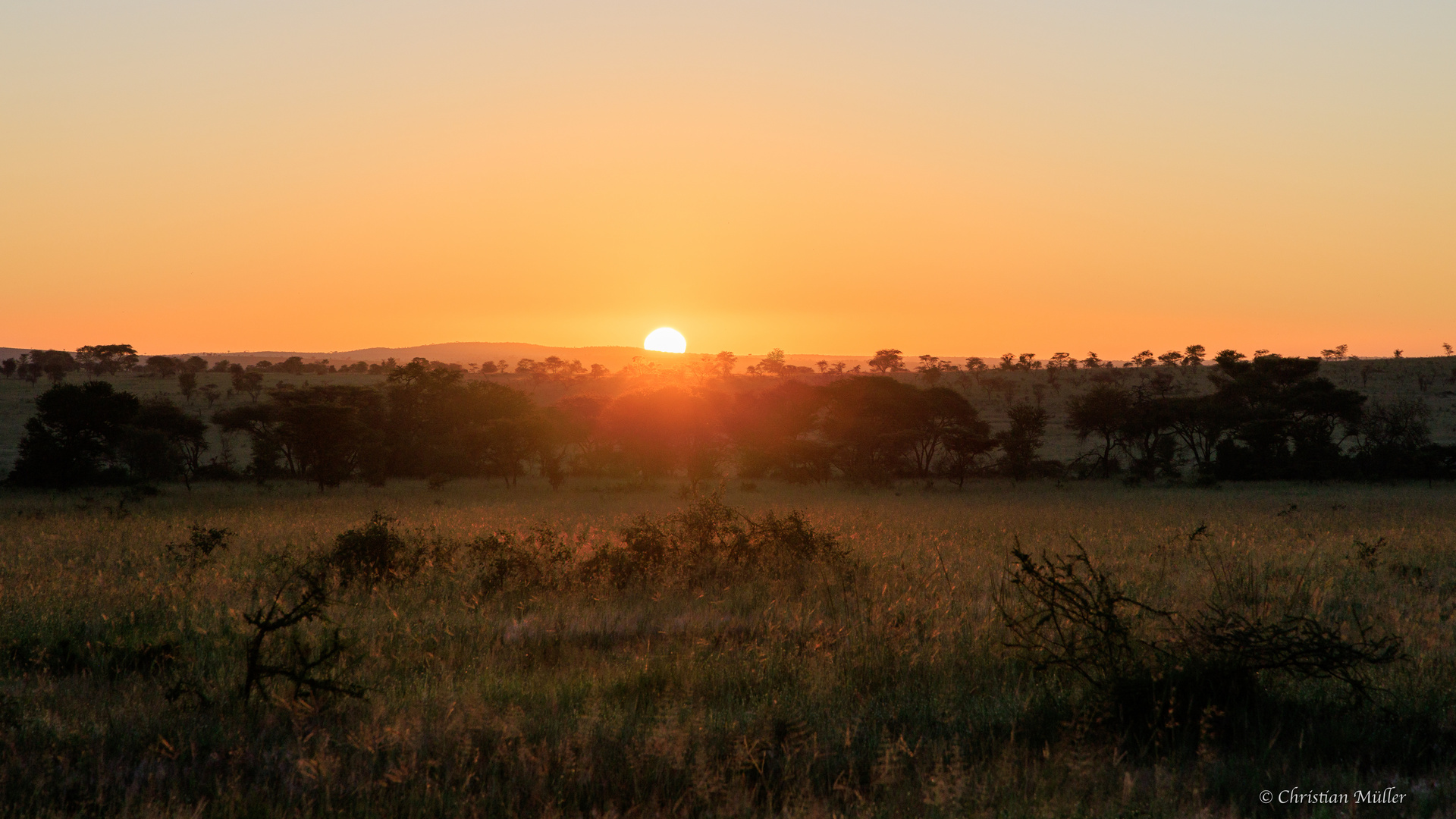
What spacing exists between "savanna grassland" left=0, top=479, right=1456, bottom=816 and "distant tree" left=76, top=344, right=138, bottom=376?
4694 inches

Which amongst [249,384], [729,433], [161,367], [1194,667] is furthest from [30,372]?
[1194,667]

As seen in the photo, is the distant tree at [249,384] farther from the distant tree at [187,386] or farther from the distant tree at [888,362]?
the distant tree at [888,362]

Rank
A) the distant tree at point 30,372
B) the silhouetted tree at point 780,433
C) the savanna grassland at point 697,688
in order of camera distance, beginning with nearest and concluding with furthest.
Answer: the savanna grassland at point 697,688 < the silhouetted tree at point 780,433 < the distant tree at point 30,372

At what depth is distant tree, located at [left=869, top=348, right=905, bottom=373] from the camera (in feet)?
395

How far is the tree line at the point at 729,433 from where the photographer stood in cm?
4262

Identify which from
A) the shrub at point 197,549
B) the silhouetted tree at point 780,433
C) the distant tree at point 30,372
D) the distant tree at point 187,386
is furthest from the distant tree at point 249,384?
the shrub at point 197,549

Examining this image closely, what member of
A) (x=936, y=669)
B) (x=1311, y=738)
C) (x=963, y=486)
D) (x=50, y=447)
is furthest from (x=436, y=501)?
(x=1311, y=738)

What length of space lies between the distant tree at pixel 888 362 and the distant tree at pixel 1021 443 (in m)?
70.3

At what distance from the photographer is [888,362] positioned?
408 ft

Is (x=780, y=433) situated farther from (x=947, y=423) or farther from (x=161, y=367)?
(x=161, y=367)

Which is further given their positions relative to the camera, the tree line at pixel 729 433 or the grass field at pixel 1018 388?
the grass field at pixel 1018 388

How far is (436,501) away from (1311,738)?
30.4m

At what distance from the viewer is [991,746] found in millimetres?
5258

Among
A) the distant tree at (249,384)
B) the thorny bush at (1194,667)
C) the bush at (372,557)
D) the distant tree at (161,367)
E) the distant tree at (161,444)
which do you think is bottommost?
the distant tree at (161,444)
